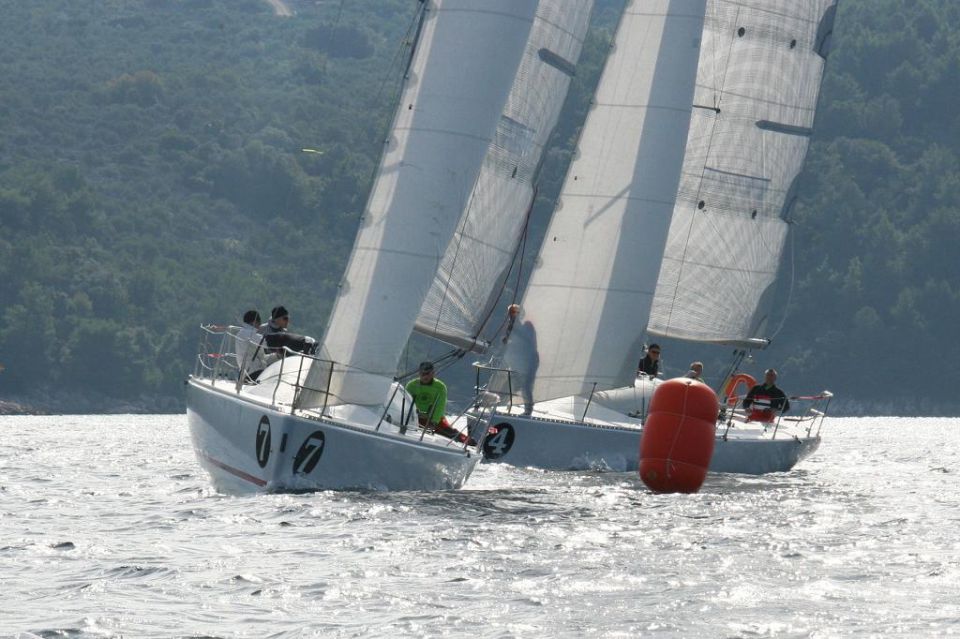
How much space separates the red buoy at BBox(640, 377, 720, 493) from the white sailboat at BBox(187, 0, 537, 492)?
205 cm

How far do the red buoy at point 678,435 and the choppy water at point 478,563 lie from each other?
0.30 m

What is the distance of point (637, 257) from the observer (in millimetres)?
22969

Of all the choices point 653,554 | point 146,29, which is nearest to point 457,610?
point 653,554

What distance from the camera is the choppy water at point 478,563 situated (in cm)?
1062

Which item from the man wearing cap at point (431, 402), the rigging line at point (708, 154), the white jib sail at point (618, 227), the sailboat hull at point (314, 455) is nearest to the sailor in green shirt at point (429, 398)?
the man wearing cap at point (431, 402)

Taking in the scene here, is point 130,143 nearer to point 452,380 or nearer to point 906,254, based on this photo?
point 452,380

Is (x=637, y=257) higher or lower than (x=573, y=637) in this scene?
higher

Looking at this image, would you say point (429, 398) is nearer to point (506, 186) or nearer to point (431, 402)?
point (431, 402)

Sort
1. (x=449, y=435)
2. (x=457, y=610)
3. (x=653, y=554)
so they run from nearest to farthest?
(x=457, y=610) < (x=653, y=554) < (x=449, y=435)

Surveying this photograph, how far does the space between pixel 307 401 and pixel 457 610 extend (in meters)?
A: 5.83

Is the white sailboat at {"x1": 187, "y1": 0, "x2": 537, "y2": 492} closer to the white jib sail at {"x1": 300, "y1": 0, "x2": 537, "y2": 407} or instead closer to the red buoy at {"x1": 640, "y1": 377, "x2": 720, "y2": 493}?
the white jib sail at {"x1": 300, "y1": 0, "x2": 537, "y2": 407}

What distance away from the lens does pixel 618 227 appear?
23.1m

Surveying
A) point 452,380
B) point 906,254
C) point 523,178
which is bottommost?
point 452,380

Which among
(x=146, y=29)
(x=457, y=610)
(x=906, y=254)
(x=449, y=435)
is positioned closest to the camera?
(x=457, y=610)
